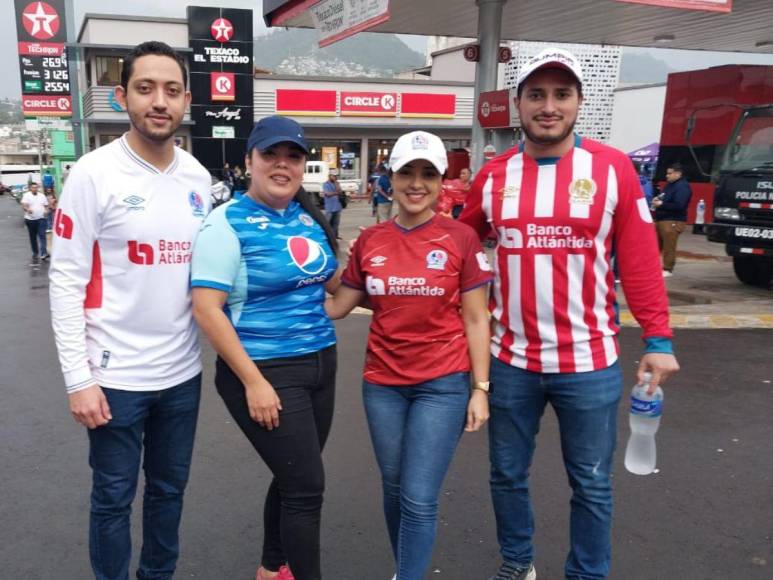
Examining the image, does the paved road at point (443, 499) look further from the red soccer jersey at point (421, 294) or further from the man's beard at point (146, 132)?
the man's beard at point (146, 132)

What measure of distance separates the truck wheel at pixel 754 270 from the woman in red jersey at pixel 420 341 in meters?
9.20

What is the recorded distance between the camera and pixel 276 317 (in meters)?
2.33

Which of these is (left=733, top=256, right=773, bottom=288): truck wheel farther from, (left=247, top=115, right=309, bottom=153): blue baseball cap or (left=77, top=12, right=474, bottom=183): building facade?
(left=77, top=12, right=474, bottom=183): building facade

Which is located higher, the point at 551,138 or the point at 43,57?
the point at 43,57

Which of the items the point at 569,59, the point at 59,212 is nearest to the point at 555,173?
the point at 569,59

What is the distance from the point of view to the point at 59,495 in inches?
141

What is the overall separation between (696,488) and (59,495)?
361 centimetres

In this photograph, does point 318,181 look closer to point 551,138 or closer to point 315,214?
point 315,214

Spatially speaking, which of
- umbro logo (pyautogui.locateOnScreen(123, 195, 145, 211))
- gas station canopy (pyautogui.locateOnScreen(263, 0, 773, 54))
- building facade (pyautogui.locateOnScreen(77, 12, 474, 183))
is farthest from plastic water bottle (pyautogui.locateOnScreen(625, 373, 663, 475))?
building facade (pyautogui.locateOnScreen(77, 12, 474, 183))

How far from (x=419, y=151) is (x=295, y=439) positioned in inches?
45.9

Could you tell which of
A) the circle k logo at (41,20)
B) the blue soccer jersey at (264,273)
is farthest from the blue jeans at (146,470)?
the circle k logo at (41,20)

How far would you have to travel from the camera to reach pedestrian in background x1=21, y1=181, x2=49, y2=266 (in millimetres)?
13305

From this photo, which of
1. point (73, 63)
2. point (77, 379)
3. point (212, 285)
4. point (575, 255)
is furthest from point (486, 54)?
point (73, 63)

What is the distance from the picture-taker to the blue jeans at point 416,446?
242 centimetres
